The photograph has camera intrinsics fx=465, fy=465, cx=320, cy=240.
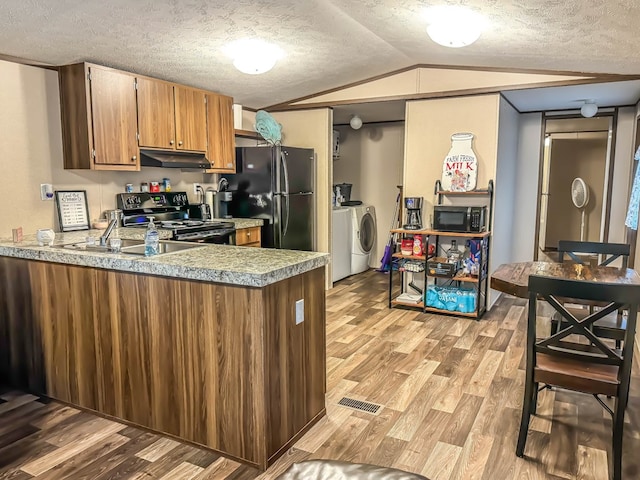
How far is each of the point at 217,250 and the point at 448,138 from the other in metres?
3.04

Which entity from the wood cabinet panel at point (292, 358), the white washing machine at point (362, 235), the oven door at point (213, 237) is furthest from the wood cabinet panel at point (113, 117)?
the white washing machine at point (362, 235)

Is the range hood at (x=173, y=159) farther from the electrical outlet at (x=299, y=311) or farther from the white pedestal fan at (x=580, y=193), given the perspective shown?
the white pedestal fan at (x=580, y=193)

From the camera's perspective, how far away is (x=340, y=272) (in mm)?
6203

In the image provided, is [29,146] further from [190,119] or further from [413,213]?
[413,213]

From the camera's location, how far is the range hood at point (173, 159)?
3.91m

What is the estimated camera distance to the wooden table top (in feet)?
8.61

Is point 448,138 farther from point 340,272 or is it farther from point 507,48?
point 340,272

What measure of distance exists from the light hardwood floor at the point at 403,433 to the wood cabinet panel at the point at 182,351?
13 centimetres

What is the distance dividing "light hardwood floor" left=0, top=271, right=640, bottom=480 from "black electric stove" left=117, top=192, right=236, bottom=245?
1.53 m

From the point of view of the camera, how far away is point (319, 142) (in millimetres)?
5527

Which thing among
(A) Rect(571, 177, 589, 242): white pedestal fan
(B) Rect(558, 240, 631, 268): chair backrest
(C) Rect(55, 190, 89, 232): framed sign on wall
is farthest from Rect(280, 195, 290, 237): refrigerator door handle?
(A) Rect(571, 177, 589, 242): white pedestal fan

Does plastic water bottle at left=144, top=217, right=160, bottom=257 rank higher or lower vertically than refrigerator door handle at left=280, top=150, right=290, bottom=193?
lower

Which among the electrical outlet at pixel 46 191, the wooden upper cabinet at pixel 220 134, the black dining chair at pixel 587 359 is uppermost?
the wooden upper cabinet at pixel 220 134

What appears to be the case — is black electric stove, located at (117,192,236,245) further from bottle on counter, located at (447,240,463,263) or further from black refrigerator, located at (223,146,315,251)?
bottle on counter, located at (447,240,463,263)
